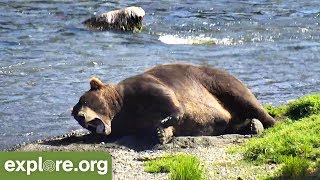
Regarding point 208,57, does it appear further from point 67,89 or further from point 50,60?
point 67,89

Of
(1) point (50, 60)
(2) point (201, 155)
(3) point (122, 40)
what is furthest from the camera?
(3) point (122, 40)

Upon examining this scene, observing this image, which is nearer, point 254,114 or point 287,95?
point 254,114

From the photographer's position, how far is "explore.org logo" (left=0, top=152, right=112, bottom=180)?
26.1ft

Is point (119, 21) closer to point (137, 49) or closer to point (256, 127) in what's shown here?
point (137, 49)

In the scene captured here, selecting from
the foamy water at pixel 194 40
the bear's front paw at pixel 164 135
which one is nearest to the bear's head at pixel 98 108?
the bear's front paw at pixel 164 135

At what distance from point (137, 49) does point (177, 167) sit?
16065 mm

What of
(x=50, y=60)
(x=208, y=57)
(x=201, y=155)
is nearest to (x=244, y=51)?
(x=208, y=57)

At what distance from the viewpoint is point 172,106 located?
12.5 metres

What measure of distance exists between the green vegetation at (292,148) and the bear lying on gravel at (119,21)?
55.4 ft

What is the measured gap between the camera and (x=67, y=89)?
18.5 metres

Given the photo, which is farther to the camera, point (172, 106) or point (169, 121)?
point (172, 106)

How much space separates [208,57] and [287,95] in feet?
21.4

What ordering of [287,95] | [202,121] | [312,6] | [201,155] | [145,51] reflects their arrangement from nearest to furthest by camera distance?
[201,155], [202,121], [287,95], [145,51], [312,6]

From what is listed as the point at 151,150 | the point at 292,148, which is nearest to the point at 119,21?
the point at 151,150
